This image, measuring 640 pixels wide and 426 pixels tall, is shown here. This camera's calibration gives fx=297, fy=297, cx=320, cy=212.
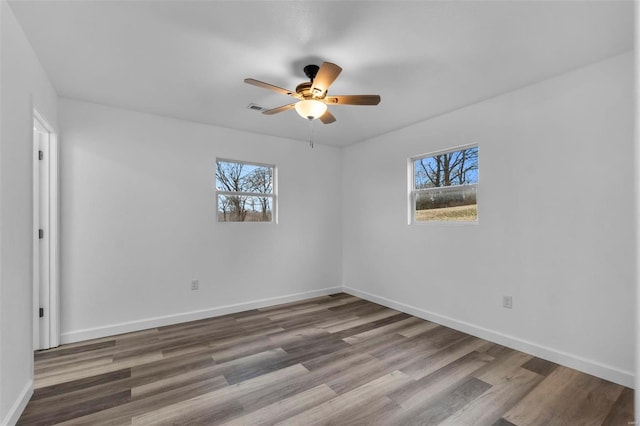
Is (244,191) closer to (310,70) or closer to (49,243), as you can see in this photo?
(49,243)

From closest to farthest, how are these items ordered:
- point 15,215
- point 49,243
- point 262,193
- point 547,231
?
point 15,215 → point 547,231 → point 49,243 → point 262,193

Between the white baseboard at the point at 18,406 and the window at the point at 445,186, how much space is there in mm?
3949

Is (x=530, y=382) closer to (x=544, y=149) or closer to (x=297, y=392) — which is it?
(x=297, y=392)

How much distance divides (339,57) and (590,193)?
230cm

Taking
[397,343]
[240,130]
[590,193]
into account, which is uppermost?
[240,130]

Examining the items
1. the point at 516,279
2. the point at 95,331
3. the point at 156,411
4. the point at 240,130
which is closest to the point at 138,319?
the point at 95,331

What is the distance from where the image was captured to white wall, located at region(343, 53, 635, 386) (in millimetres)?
2279

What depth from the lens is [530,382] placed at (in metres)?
2.27

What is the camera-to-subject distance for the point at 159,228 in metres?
3.55

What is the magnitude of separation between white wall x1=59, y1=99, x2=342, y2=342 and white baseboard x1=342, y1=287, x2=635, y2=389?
1893 mm

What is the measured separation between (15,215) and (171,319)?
2148 millimetres

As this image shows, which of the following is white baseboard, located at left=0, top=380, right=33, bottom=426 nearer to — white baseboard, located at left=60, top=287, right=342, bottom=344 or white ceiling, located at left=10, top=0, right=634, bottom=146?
white baseboard, located at left=60, top=287, right=342, bottom=344

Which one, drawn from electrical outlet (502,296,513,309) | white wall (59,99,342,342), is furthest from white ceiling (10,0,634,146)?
electrical outlet (502,296,513,309)

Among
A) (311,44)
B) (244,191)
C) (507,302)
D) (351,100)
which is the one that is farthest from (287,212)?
(507,302)
